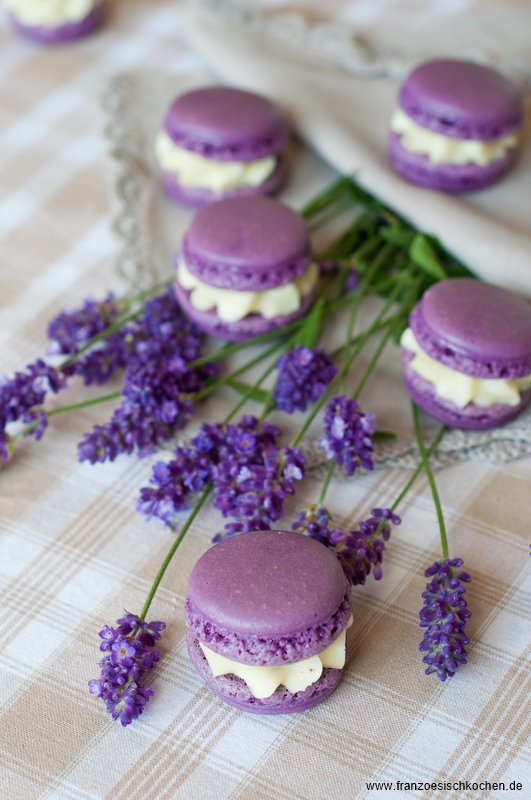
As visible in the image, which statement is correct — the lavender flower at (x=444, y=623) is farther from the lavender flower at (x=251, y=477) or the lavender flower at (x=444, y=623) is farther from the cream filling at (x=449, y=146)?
the cream filling at (x=449, y=146)

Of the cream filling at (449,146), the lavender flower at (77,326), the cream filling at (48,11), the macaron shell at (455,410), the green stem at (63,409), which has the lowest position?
the macaron shell at (455,410)

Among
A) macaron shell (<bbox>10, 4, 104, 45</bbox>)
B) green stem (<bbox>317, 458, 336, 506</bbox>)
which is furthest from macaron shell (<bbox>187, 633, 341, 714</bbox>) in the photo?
macaron shell (<bbox>10, 4, 104, 45</bbox>)

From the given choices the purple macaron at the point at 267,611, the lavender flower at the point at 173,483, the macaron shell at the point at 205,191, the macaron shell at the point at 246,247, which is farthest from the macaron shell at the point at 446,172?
the purple macaron at the point at 267,611

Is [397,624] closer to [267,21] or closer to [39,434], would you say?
[39,434]

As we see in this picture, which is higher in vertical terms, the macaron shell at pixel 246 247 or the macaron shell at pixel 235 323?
→ the macaron shell at pixel 246 247

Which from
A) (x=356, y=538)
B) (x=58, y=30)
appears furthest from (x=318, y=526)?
(x=58, y=30)

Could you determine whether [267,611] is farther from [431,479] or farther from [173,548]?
[431,479]

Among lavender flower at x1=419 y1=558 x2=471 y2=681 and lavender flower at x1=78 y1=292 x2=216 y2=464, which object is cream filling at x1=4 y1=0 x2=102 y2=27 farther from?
lavender flower at x1=419 y1=558 x2=471 y2=681
